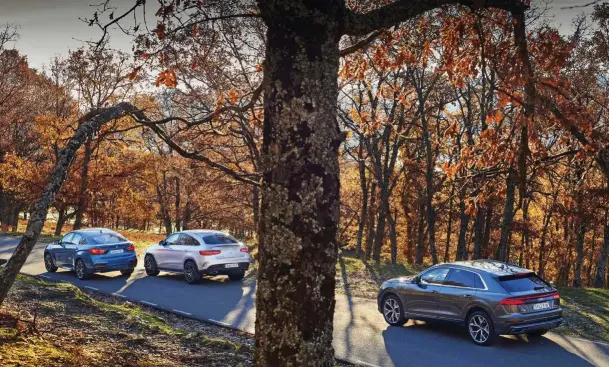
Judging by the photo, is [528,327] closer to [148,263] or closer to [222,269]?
[222,269]

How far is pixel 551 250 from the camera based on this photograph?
4256 centimetres

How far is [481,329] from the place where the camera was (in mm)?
11367

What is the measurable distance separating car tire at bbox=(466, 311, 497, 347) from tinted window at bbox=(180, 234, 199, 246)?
9.98m

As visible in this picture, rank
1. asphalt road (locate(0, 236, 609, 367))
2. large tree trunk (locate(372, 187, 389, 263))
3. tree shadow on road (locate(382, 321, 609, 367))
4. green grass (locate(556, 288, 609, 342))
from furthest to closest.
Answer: large tree trunk (locate(372, 187, 389, 263)), green grass (locate(556, 288, 609, 342)), asphalt road (locate(0, 236, 609, 367)), tree shadow on road (locate(382, 321, 609, 367))

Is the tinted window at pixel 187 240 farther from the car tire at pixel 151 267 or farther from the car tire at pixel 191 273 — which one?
the car tire at pixel 151 267

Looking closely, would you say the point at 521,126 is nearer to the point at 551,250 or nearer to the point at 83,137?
the point at 83,137

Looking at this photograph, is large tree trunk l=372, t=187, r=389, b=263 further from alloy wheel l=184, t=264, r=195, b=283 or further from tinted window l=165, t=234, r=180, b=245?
alloy wheel l=184, t=264, r=195, b=283

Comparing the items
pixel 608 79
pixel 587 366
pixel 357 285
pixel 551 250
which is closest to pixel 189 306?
pixel 357 285

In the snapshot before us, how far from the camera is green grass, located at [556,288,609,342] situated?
1249cm

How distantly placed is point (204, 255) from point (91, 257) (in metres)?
4.11

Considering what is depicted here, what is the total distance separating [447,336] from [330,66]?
10019 mm

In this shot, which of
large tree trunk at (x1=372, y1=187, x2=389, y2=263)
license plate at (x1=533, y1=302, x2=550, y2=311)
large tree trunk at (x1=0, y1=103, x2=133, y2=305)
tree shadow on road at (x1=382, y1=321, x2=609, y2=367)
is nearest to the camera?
large tree trunk at (x1=0, y1=103, x2=133, y2=305)

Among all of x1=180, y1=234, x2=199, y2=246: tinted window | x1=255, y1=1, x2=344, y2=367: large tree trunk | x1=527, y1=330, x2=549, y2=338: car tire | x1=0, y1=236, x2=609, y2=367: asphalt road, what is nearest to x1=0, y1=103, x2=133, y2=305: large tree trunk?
x1=255, y1=1, x2=344, y2=367: large tree trunk

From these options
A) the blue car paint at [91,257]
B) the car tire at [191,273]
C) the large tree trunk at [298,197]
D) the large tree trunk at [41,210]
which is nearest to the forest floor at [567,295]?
the car tire at [191,273]
